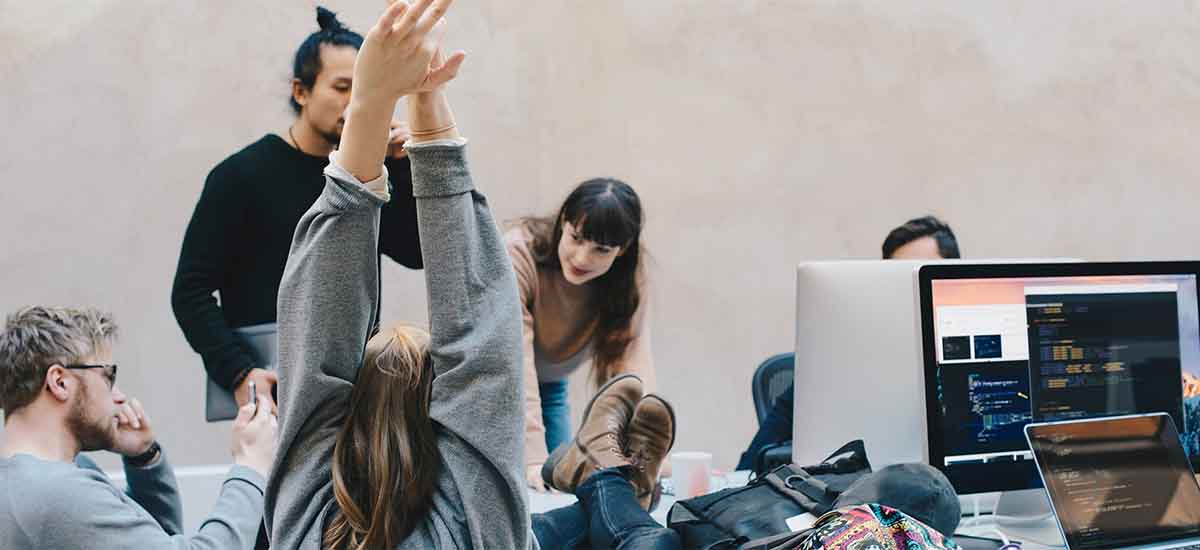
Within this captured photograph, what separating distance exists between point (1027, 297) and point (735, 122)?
110 inches

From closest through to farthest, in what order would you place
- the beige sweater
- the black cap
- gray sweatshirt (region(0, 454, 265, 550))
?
the black cap
gray sweatshirt (region(0, 454, 265, 550))
the beige sweater

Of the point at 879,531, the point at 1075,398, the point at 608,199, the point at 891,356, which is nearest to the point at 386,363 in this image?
the point at 879,531

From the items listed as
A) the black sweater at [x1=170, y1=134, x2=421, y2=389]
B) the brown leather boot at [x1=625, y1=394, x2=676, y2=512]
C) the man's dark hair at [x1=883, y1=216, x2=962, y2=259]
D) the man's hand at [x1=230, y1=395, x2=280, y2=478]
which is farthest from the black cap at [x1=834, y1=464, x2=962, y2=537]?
the black sweater at [x1=170, y1=134, x2=421, y2=389]

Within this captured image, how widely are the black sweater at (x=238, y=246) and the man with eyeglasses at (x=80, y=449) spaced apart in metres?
0.37

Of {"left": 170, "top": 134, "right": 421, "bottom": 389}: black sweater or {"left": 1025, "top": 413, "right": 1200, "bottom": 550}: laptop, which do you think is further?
{"left": 170, "top": 134, "right": 421, "bottom": 389}: black sweater

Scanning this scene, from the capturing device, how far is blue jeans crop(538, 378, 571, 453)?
2.95 m

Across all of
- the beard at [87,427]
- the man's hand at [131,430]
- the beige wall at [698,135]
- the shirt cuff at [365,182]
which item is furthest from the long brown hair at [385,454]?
the beige wall at [698,135]

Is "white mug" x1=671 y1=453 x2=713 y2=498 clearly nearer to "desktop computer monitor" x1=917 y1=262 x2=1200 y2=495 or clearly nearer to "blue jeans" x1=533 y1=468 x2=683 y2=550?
"blue jeans" x1=533 y1=468 x2=683 y2=550

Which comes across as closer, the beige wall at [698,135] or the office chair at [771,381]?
the office chair at [771,381]

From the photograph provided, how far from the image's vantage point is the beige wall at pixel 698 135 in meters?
3.85

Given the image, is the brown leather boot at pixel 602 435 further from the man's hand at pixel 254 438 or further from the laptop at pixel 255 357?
the laptop at pixel 255 357

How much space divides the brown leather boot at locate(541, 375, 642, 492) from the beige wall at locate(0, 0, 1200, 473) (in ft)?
7.99

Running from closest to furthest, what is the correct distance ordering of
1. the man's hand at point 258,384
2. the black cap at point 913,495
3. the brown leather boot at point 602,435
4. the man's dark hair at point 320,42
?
the black cap at point 913,495 → the brown leather boot at point 602,435 → the man's hand at point 258,384 → the man's dark hair at point 320,42

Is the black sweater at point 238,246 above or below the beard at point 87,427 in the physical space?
above
